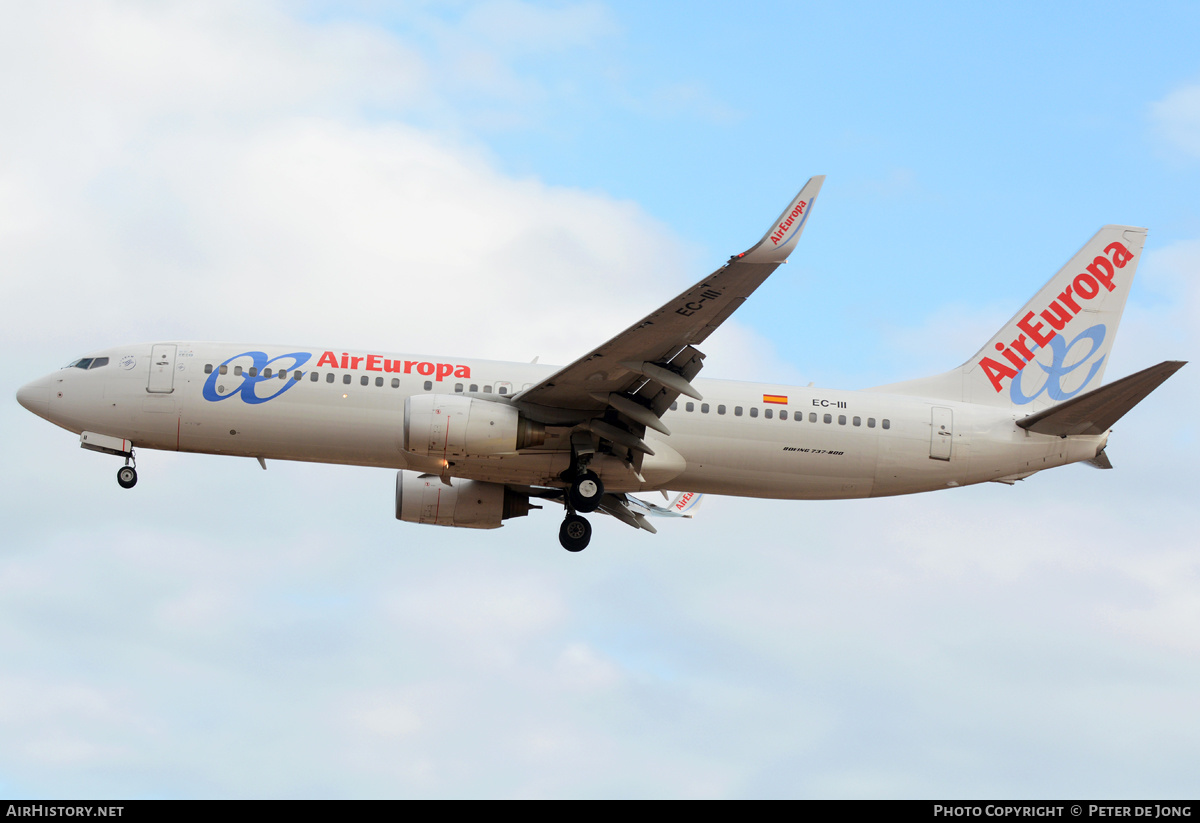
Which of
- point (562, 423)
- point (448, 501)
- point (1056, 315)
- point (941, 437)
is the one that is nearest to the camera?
point (562, 423)

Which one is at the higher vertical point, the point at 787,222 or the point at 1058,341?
the point at 1058,341

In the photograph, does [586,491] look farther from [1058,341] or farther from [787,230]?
[1058,341]

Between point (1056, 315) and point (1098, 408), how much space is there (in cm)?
542

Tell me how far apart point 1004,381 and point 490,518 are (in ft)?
47.4

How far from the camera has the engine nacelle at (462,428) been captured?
29516mm

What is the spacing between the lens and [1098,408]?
3139cm

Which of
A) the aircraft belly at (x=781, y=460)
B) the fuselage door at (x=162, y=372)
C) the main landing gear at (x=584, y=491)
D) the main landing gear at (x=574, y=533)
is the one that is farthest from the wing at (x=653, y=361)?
the fuselage door at (x=162, y=372)

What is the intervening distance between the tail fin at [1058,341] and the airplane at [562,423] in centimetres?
77

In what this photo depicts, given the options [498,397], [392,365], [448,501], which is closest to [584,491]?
[498,397]

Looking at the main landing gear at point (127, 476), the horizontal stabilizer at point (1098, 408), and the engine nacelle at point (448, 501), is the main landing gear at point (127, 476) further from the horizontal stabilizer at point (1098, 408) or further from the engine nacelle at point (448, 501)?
the horizontal stabilizer at point (1098, 408)

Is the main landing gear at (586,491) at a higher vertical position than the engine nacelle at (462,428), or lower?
lower

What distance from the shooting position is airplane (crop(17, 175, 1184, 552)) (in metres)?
30.2

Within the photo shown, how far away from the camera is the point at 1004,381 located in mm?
35000
